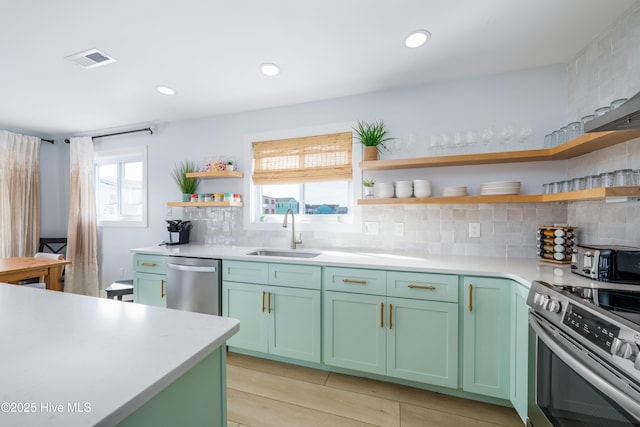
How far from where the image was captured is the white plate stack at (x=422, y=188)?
2158mm

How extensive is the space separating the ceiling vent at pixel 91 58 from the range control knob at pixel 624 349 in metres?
3.18

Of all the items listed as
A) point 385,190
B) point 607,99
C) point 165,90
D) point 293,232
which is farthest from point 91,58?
point 607,99

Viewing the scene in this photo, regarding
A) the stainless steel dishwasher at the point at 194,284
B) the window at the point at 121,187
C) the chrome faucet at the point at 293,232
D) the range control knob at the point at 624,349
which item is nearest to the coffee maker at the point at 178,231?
the stainless steel dishwasher at the point at 194,284

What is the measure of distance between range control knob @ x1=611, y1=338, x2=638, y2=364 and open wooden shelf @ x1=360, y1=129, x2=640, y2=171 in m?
1.13

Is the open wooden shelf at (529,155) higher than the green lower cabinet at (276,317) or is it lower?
higher

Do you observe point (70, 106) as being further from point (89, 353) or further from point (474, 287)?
point (474, 287)

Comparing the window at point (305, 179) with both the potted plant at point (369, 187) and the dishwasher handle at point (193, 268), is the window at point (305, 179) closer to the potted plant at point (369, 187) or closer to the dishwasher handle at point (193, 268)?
the potted plant at point (369, 187)

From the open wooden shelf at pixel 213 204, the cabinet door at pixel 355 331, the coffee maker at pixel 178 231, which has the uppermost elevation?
the open wooden shelf at pixel 213 204

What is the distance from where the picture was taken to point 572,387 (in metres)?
1.00

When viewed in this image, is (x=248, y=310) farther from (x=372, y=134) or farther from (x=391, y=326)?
(x=372, y=134)

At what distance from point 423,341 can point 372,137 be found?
1661mm

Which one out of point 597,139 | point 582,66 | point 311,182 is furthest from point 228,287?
point 582,66

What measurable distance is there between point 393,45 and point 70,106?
343 centimetres

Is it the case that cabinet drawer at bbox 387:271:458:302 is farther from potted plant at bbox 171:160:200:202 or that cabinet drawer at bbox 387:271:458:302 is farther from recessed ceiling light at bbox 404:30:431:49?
potted plant at bbox 171:160:200:202
